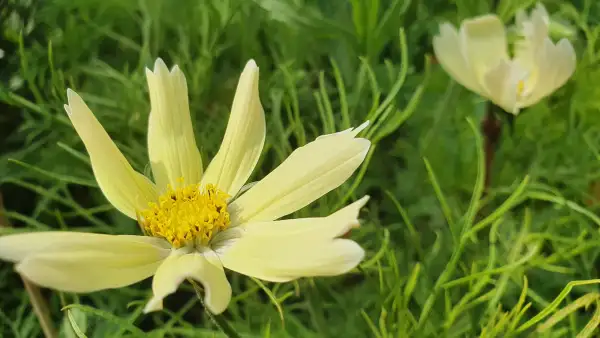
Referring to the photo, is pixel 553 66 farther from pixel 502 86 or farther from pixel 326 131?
pixel 326 131

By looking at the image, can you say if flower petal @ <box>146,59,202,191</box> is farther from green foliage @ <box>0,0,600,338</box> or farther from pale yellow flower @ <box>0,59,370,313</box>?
green foliage @ <box>0,0,600,338</box>

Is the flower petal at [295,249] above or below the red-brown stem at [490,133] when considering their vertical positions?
above

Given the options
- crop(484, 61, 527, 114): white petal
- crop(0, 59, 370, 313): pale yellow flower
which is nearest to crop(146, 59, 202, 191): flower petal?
crop(0, 59, 370, 313): pale yellow flower

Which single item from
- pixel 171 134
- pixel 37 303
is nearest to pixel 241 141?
pixel 171 134

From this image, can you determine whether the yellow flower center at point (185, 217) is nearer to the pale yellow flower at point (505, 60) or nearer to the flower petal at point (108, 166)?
the flower petal at point (108, 166)

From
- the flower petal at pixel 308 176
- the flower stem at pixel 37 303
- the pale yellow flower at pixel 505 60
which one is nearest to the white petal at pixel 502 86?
the pale yellow flower at pixel 505 60

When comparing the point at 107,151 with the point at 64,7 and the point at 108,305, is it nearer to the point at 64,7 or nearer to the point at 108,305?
the point at 108,305
